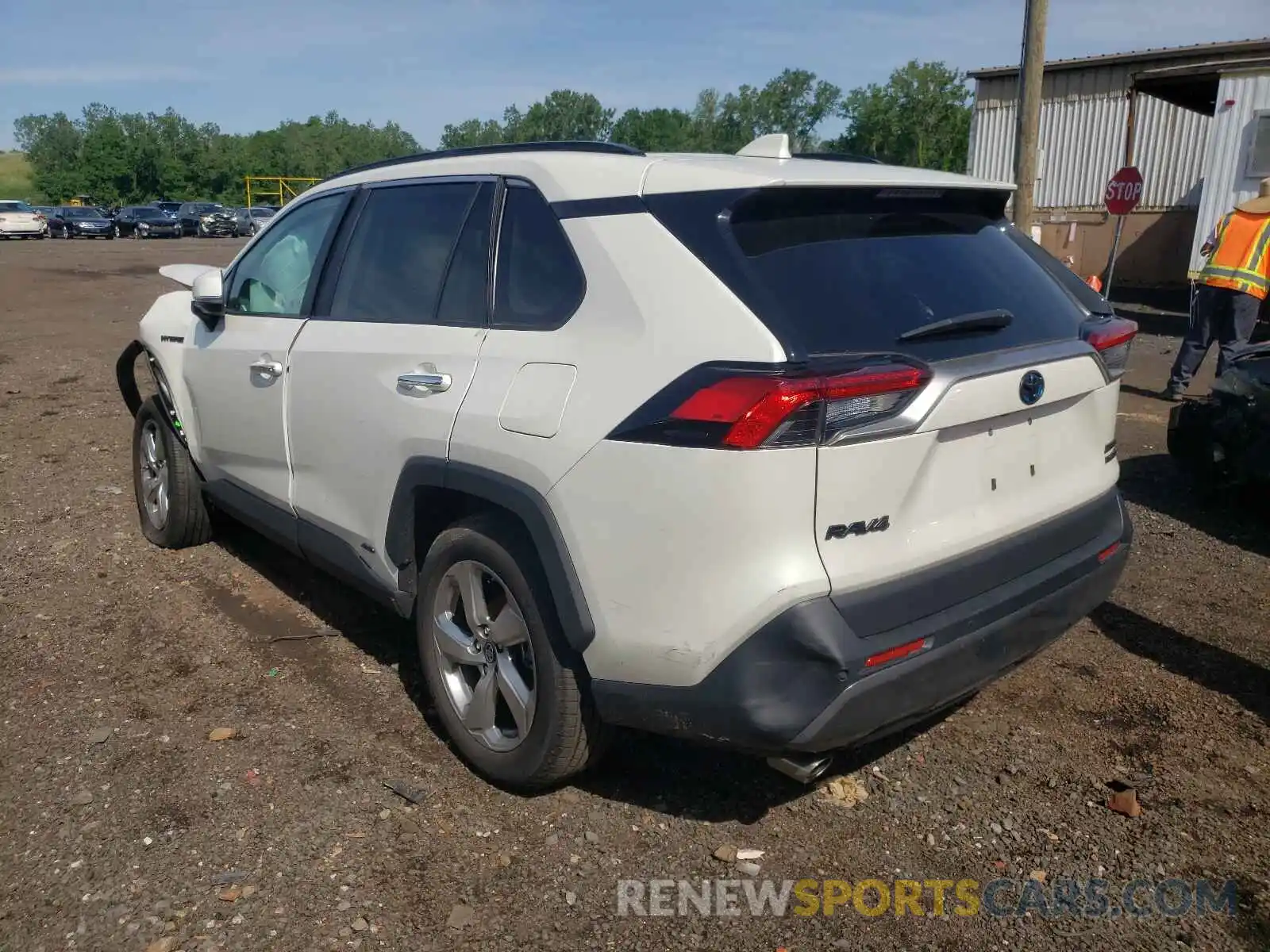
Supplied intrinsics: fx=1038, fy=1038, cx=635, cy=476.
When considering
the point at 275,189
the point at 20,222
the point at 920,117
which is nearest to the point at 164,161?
the point at 275,189

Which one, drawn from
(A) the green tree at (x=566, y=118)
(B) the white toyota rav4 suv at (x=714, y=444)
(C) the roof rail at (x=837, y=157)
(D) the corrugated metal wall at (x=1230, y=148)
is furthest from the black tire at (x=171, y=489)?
(A) the green tree at (x=566, y=118)

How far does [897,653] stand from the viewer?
2461 mm

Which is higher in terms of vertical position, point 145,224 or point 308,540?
point 145,224

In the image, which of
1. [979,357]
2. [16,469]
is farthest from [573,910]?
[16,469]

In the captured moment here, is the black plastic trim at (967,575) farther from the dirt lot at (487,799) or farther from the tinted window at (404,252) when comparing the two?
the tinted window at (404,252)

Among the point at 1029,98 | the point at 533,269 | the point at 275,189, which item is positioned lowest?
the point at 533,269

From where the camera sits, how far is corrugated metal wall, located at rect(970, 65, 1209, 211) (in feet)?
62.5

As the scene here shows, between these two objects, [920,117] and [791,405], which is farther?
[920,117]

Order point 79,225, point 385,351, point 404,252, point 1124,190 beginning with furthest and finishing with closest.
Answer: point 79,225
point 1124,190
point 404,252
point 385,351

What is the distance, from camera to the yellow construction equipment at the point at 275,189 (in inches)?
2283

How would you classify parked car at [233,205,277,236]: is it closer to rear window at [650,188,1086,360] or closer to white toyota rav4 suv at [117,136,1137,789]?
white toyota rav4 suv at [117,136,1137,789]

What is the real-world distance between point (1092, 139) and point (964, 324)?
19.7 metres

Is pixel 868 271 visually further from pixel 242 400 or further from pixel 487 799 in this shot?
pixel 242 400

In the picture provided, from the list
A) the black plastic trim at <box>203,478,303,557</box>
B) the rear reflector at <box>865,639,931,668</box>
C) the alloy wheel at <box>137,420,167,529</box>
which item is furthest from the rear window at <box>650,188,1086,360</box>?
the alloy wheel at <box>137,420,167,529</box>
